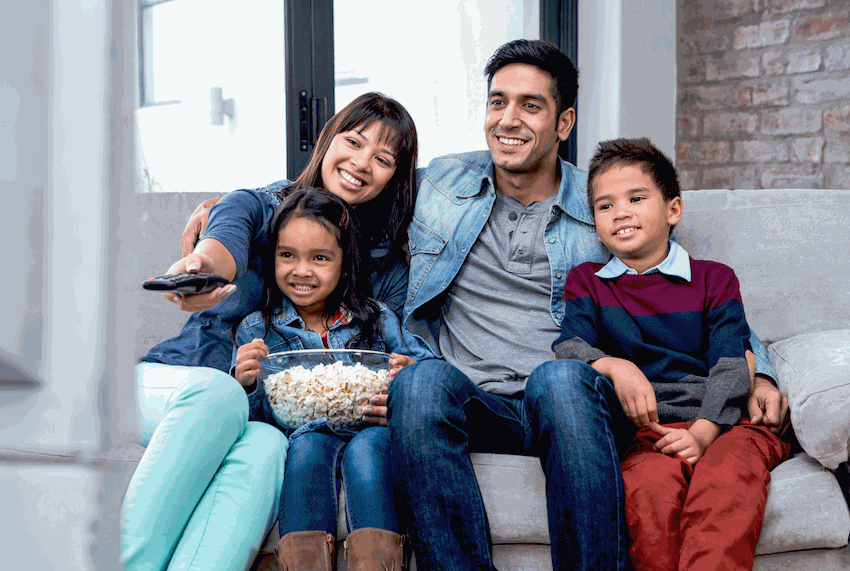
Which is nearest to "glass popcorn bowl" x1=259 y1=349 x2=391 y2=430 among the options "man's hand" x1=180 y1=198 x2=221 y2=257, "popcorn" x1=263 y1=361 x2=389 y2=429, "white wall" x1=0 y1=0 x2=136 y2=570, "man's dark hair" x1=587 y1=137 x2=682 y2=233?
"popcorn" x1=263 y1=361 x2=389 y2=429

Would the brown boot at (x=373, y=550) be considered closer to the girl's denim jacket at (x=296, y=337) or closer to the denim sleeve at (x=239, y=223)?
the girl's denim jacket at (x=296, y=337)

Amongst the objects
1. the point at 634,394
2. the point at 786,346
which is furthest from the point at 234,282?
the point at 786,346

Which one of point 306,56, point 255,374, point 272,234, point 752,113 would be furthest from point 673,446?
point 752,113

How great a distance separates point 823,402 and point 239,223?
38.7 inches

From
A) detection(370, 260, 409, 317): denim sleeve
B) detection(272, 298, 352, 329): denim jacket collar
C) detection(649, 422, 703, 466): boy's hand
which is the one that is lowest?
detection(649, 422, 703, 466): boy's hand

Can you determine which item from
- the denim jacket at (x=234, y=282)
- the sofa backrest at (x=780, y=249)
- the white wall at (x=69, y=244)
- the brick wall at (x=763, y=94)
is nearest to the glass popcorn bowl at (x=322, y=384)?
the denim jacket at (x=234, y=282)

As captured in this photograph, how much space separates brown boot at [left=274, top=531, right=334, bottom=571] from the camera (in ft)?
3.02

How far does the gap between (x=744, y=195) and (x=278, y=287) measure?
1053 mm

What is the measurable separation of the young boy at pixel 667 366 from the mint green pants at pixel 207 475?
526 mm

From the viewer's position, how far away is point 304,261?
1.28 m

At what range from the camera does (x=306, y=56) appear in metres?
2.05

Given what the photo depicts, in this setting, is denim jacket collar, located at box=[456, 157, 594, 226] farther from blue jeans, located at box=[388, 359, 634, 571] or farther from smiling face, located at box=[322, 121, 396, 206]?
blue jeans, located at box=[388, 359, 634, 571]

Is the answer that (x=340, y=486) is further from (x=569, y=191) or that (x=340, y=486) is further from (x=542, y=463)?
(x=569, y=191)

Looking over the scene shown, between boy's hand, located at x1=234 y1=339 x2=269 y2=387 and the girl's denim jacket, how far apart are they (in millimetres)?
41
